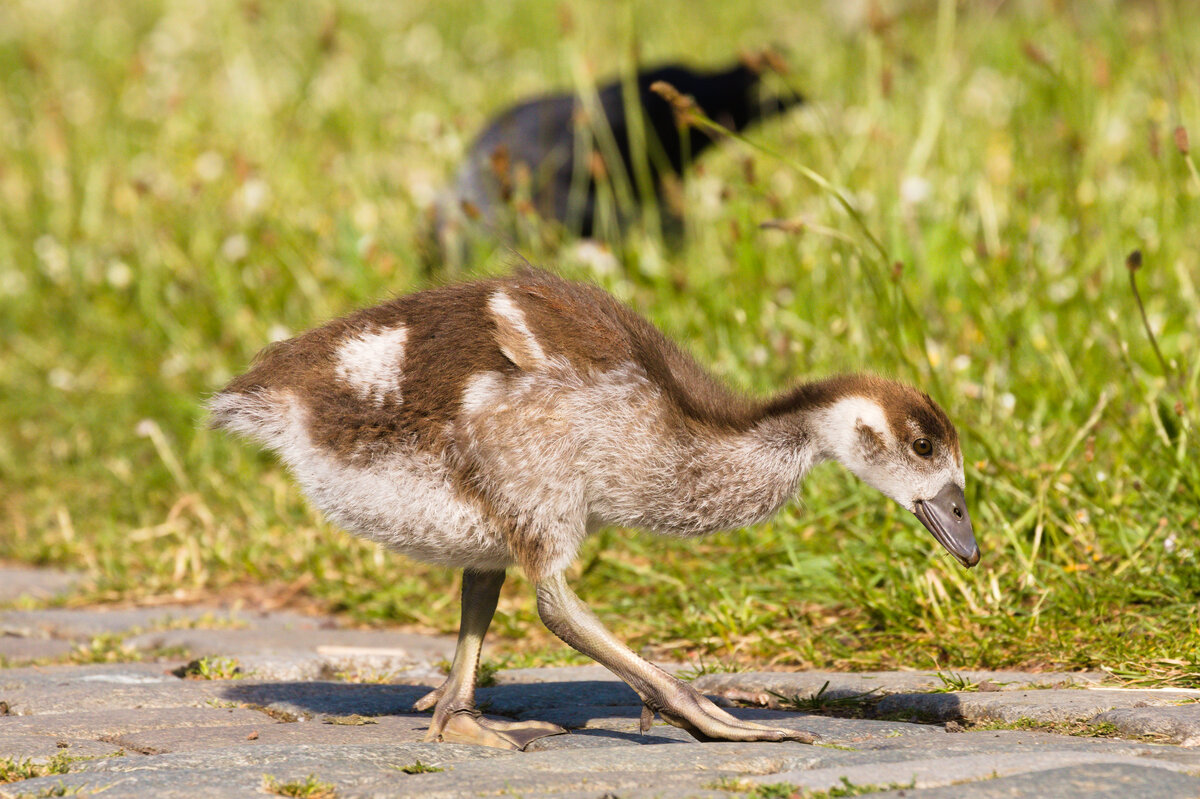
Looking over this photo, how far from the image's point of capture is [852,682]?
13.3 feet

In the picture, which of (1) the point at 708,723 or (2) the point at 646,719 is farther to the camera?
(2) the point at 646,719

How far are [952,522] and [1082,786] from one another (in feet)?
4.12

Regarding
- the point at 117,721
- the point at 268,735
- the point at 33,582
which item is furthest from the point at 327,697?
the point at 33,582

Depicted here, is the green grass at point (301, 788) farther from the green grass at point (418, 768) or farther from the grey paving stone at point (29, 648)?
the grey paving stone at point (29, 648)

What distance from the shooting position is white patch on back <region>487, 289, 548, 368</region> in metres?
3.62

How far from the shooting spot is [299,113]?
1194 centimetres

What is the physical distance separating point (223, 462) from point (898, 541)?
147 inches

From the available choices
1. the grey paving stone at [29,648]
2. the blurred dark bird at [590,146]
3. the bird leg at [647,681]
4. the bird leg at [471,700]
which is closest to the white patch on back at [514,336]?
the bird leg at [647,681]

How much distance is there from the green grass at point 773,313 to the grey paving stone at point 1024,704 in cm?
29

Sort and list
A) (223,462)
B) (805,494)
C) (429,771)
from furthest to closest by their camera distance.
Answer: (223,462) < (805,494) < (429,771)

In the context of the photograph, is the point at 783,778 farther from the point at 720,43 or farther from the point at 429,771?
the point at 720,43

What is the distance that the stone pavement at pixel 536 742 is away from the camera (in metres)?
2.82

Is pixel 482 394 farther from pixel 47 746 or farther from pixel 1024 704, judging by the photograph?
pixel 1024 704

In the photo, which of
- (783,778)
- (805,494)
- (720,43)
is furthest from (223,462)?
(720,43)
